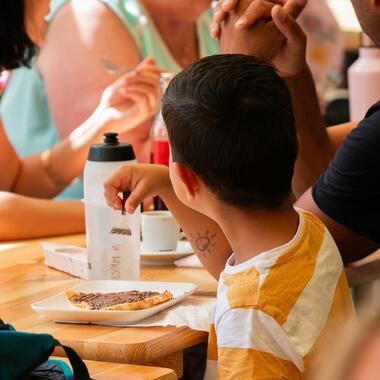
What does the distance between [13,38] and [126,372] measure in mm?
1515

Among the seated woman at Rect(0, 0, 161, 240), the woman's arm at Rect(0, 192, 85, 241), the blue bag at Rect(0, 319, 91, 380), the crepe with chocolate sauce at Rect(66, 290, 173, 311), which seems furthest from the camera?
the seated woman at Rect(0, 0, 161, 240)

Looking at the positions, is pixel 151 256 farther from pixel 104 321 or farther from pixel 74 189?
pixel 74 189

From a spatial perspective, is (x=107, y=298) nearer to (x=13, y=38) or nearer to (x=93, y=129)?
(x=93, y=129)

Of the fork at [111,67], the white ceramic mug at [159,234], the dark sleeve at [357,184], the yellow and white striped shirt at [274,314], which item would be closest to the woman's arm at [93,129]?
the fork at [111,67]

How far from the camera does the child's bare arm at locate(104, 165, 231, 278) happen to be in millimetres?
1427

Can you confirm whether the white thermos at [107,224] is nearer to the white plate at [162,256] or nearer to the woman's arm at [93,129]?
the white plate at [162,256]

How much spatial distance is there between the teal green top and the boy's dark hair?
1561 millimetres

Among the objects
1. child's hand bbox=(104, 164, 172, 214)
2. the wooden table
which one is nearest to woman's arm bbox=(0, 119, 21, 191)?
the wooden table

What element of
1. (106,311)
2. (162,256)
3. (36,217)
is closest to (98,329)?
(106,311)

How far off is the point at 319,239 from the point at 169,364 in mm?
288

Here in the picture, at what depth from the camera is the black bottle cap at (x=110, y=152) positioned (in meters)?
1.49

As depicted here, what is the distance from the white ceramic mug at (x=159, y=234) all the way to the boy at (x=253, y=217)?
43 centimetres

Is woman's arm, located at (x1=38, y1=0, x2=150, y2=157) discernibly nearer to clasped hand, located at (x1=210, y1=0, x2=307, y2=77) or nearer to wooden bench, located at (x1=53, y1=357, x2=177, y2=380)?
clasped hand, located at (x1=210, y1=0, x2=307, y2=77)

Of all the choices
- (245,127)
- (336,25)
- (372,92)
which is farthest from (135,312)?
(336,25)
